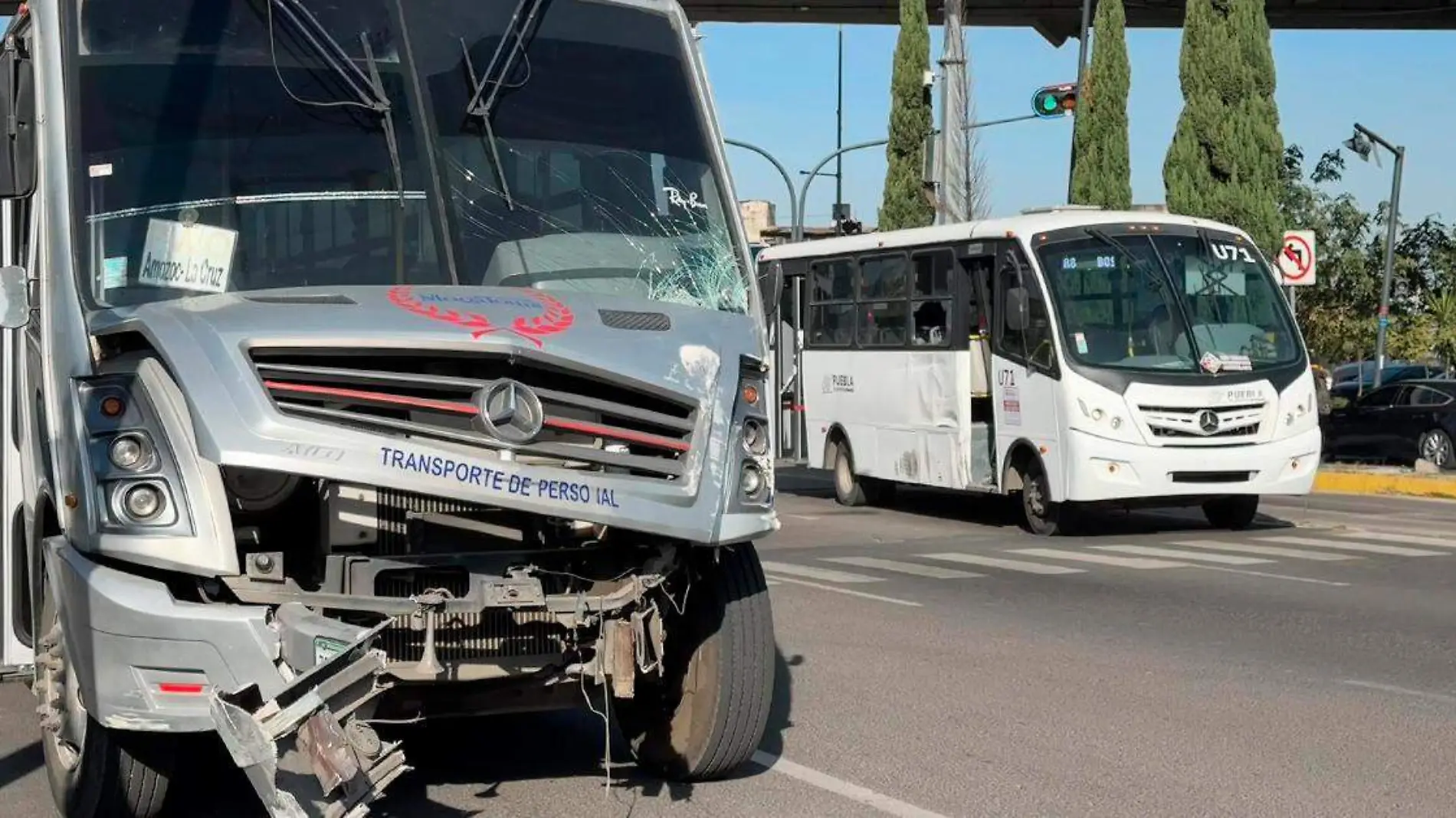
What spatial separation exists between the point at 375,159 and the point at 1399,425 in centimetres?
2324

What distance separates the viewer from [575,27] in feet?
23.5

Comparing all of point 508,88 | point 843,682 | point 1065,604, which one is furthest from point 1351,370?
point 508,88

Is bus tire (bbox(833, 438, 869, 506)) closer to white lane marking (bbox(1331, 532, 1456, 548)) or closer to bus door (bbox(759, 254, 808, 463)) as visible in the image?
bus door (bbox(759, 254, 808, 463))

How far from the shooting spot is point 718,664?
21.3ft

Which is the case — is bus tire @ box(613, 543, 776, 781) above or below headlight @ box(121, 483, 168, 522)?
below

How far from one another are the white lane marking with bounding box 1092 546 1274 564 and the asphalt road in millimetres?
129

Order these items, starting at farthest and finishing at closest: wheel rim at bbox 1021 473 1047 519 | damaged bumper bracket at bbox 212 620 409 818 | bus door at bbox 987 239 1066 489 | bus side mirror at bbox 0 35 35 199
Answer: wheel rim at bbox 1021 473 1047 519
bus door at bbox 987 239 1066 489
bus side mirror at bbox 0 35 35 199
damaged bumper bracket at bbox 212 620 409 818

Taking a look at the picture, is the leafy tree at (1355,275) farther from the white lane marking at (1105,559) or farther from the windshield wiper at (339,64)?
the windshield wiper at (339,64)

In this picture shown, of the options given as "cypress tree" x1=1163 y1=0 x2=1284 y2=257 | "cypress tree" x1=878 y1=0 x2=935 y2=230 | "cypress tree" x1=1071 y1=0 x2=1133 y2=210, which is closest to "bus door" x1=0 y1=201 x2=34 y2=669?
"cypress tree" x1=1163 y1=0 x2=1284 y2=257

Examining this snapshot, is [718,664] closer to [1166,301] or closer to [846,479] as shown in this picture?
[1166,301]

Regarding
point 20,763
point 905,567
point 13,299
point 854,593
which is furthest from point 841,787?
point 905,567

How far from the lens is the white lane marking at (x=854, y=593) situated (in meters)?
12.8

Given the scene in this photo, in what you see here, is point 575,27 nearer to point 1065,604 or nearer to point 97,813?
point 97,813

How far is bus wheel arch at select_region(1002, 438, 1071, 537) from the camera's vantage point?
17.9 metres
